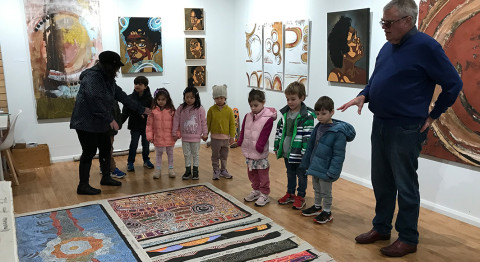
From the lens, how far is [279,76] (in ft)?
18.0

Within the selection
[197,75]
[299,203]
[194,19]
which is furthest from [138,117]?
[299,203]

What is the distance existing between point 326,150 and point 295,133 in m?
0.39

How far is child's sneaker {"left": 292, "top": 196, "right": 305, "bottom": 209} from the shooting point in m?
3.63

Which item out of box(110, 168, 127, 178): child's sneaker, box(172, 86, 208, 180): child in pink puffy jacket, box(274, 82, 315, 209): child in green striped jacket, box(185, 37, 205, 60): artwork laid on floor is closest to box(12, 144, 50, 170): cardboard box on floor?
box(110, 168, 127, 178): child's sneaker

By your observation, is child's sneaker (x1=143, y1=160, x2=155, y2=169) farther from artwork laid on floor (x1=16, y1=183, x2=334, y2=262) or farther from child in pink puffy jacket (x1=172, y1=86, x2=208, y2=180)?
artwork laid on floor (x1=16, y1=183, x2=334, y2=262)

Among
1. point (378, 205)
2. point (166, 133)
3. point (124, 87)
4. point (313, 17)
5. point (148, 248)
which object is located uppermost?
point (313, 17)

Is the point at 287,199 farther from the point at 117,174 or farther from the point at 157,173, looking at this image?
the point at 117,174

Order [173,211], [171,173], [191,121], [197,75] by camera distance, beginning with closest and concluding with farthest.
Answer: [173,211]
[191,121]
[171,173]
[197,75]

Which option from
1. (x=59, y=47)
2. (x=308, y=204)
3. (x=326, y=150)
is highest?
(x=59, y=47)

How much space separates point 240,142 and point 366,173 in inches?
57.3

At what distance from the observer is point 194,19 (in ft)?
20.1

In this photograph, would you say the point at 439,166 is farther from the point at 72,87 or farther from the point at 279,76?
the point at 72,87

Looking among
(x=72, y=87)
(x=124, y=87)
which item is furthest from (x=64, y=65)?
(x=124, y=87)

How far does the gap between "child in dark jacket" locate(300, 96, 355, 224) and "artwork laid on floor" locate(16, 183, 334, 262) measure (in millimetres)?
501
